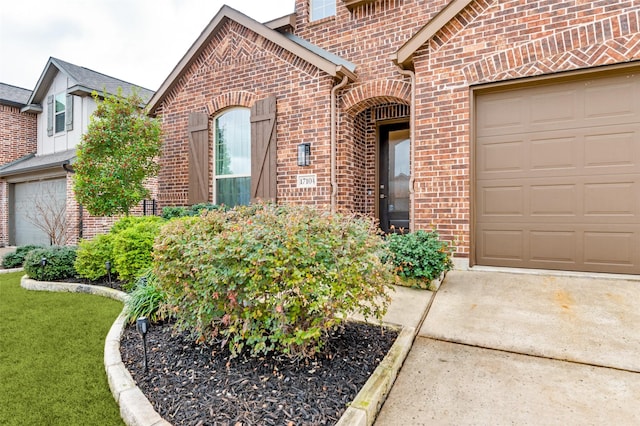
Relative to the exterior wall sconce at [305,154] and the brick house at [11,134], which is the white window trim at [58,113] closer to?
the brick house at [11,134]

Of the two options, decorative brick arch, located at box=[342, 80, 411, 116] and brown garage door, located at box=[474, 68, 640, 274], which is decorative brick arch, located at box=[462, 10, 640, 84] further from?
Result: decorative brick arch, located at box=[342, 80, 411, 116]

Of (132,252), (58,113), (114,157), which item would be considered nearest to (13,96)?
(58,113)

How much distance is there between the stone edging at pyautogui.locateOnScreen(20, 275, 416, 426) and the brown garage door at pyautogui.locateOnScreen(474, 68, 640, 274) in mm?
2533

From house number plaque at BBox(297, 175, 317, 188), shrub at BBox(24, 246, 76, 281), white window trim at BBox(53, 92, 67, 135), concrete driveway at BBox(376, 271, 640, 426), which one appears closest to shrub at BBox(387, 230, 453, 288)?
concrete driveway at BBox(376, 271, 640, 426)

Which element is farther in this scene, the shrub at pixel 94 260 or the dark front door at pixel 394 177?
the dark front door at pixel 394 177

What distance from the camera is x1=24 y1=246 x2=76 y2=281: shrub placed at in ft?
16.6

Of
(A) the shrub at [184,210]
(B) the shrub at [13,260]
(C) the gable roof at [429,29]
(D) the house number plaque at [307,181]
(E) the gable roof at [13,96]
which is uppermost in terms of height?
(E) the gable roof at [13,96]

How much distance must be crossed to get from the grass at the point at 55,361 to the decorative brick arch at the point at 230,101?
4.23 m

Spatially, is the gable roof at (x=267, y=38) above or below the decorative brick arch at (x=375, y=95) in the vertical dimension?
above

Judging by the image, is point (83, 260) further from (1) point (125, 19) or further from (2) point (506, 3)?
(1) point (125, 19)

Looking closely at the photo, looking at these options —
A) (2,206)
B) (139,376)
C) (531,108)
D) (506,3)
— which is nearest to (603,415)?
(139,376)

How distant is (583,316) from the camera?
3.04 meters

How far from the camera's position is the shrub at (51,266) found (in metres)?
5.06

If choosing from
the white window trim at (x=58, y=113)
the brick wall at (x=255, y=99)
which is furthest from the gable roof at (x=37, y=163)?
the brick wall at (x=255, y=99)
